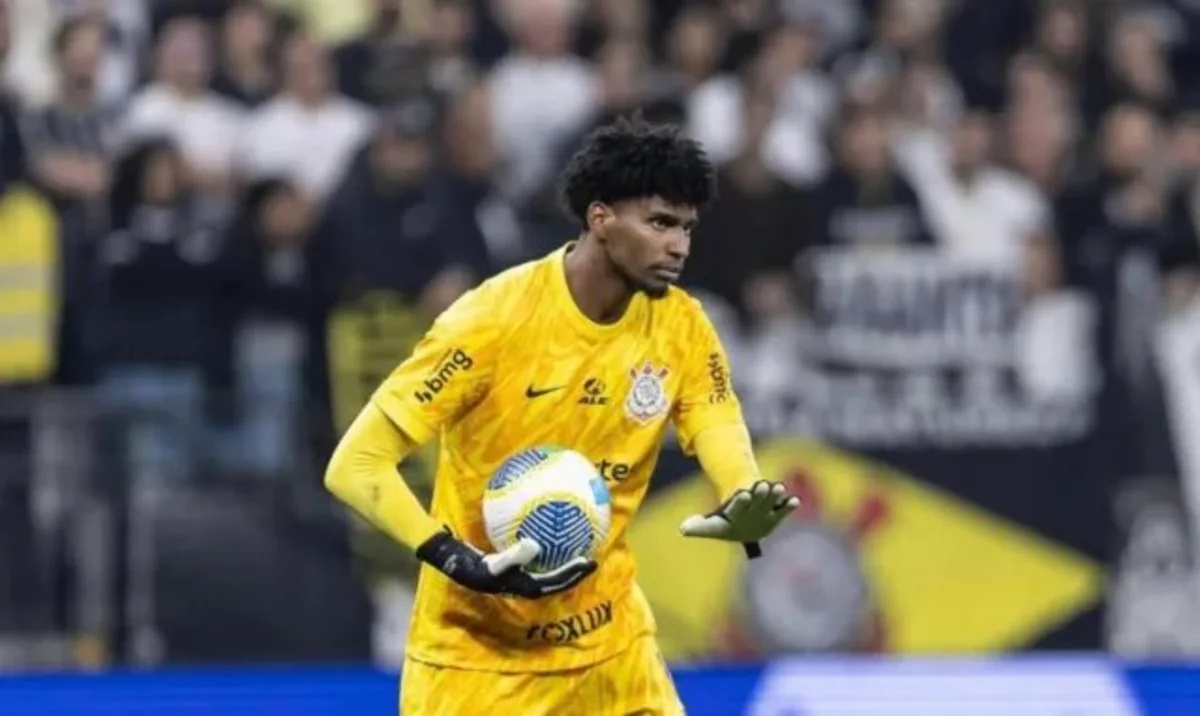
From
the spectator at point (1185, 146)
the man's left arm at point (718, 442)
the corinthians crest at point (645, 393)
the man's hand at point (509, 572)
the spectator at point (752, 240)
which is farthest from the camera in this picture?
the spectator at point (1185, 146)

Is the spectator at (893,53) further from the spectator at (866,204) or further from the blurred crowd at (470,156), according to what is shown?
the spectator at (866,204)

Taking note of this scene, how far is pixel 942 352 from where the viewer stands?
1366 cm

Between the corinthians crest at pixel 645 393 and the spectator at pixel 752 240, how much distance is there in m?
6.77

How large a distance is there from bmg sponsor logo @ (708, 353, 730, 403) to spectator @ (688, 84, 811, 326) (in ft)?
21.8

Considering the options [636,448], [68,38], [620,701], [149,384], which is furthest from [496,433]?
[68,38]

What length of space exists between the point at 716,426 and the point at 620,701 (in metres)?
0.77

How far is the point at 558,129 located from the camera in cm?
1361

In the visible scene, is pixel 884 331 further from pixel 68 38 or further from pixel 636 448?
pixel 636 448

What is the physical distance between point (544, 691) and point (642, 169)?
4.62 feet

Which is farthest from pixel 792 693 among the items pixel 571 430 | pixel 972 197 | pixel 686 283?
pixel 972 197

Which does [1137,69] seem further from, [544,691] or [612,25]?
[544,691]

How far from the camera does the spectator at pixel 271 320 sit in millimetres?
12844

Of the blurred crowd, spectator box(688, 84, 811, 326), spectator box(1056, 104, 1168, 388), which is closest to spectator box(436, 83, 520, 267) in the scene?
the blurred crowd

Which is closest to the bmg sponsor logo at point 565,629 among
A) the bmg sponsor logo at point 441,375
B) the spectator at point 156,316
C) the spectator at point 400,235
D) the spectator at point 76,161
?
the bmg sponsor logo at point 441,375
